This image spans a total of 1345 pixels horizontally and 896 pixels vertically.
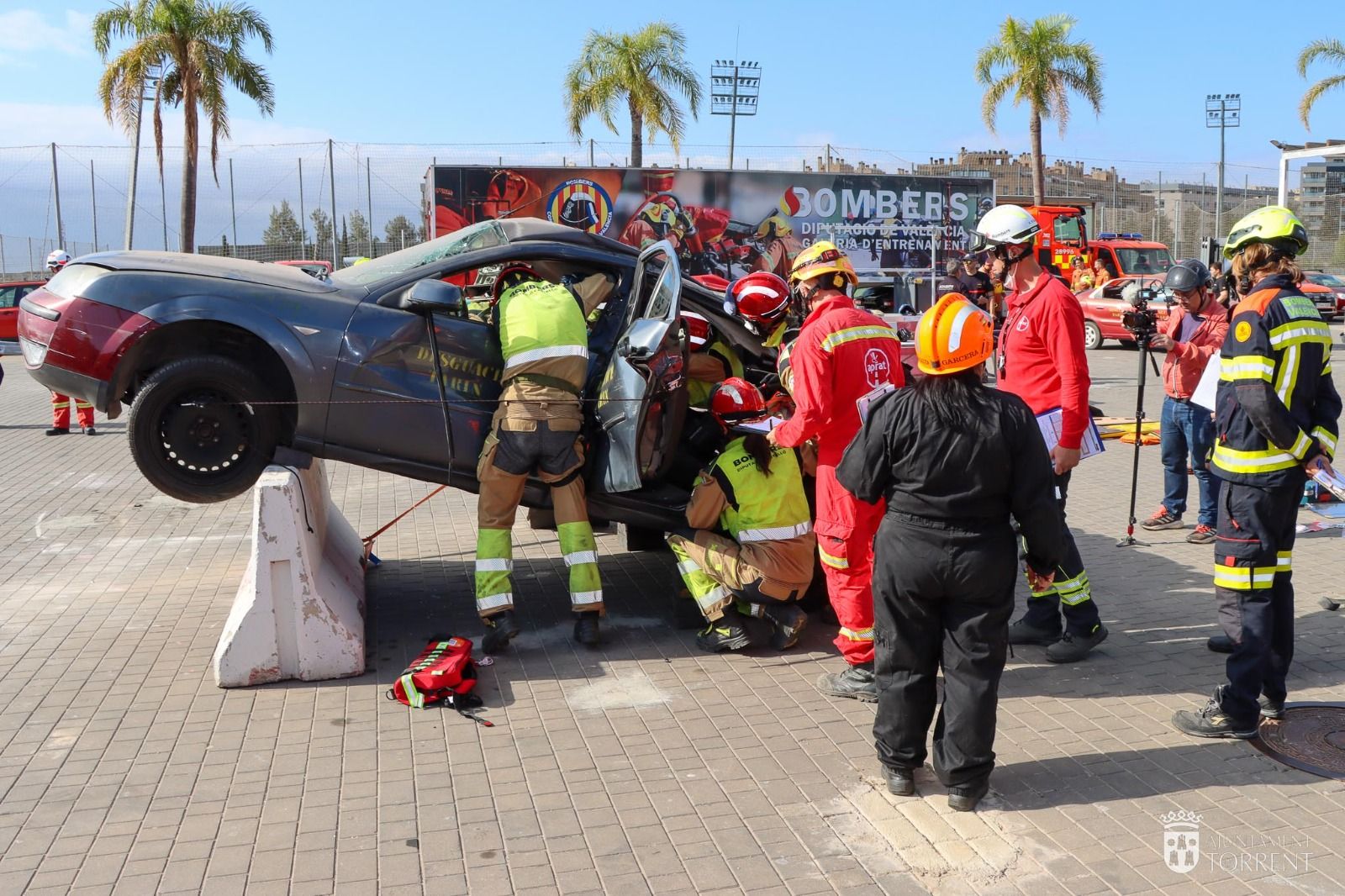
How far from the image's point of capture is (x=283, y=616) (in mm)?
5312

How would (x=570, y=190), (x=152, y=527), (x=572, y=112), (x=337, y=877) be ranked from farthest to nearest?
(x=572, y=112) → (x=570, y=190) → (x=152, y=527) → (x=337, y=877)

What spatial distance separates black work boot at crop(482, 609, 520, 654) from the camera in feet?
18.6

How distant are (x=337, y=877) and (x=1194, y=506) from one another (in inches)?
298

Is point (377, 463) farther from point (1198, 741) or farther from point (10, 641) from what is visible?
point (1198, 741)

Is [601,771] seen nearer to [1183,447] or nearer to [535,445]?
[535,445]

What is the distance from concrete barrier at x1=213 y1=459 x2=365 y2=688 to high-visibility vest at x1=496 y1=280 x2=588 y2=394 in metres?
1.19

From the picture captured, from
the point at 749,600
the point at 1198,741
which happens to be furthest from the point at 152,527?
the point at 1198,741

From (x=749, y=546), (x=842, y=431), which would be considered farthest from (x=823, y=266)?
(x=749, y=546)

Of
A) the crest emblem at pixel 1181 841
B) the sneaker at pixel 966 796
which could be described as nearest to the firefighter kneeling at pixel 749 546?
the sneaker at pixel 966 796

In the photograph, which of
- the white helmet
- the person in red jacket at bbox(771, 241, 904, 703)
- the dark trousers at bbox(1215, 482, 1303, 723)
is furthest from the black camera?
the dark trousers at bbox(1215, 482, 1303, 723)

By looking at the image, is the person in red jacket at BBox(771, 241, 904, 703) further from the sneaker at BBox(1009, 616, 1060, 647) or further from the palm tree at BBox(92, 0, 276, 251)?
the palm tree at BBox(92, 0, 276, 251)

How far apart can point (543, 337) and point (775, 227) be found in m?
15.4

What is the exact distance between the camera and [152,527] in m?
8.73

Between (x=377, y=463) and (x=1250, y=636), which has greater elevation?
(x=377, y=463)
